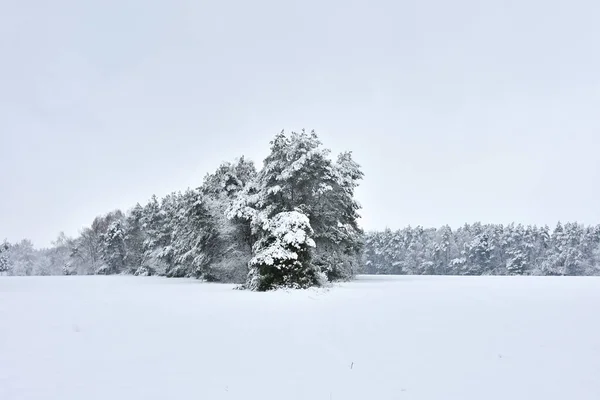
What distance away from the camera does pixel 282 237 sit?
74.3 feet

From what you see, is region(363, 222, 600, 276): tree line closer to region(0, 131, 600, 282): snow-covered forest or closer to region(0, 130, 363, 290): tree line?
region(0, 131, 600, 282): snow-covered forest

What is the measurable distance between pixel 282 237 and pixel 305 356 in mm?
16357

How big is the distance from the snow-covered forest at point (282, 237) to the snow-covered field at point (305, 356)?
12.2m

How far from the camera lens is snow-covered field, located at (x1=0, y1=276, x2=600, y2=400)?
188 inches

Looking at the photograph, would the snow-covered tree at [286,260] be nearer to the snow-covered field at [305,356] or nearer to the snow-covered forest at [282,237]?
the snow-covered forest at [282,237]

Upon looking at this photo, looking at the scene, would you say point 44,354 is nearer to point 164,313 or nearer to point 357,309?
point 164,313

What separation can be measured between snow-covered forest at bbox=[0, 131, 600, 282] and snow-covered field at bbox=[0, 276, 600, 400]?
12.2 meters

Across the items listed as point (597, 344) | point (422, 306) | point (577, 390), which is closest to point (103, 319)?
point (422, 306)

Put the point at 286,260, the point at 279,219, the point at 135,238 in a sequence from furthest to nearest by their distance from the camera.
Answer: the point at 135,238 < the point at 279,219 < the point at 286,260

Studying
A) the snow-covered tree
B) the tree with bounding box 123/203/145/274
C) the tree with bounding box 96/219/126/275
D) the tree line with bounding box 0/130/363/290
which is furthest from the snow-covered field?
the tree with bounding box 96/219/126/275

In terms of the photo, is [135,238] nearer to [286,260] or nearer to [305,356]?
[286,260]

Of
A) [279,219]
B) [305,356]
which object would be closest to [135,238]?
[279,219]

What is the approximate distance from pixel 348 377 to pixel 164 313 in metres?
7.99

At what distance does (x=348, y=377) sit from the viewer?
17.3 feet
